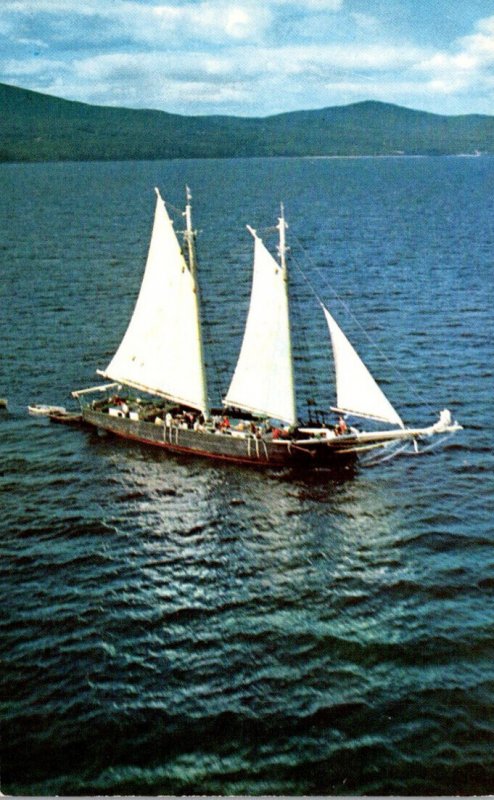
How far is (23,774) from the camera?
97.8ft

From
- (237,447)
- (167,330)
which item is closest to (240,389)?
(237,447)

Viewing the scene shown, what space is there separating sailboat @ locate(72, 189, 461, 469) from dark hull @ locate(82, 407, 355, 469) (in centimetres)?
8

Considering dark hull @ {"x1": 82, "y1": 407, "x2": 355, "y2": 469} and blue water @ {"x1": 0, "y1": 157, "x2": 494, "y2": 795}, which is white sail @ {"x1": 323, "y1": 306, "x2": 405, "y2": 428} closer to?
dark hull @ {"x1": 82, "y1": 407, "x2": 355, "y2": 469}

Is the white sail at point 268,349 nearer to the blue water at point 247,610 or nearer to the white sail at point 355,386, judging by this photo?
the white sail at point 355,386

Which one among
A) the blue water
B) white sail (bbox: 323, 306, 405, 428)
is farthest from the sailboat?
the blue water

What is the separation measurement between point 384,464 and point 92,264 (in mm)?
79183

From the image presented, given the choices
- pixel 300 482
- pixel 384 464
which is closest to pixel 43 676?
pixel 300 482

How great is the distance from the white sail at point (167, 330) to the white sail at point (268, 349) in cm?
408

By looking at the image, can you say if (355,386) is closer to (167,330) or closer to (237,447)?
(237,447)

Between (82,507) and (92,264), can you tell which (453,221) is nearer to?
(92,264)

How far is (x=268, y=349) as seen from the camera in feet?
192

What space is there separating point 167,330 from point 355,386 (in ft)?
53.6

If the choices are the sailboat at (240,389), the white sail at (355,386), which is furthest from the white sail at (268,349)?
the white sail at (355,386)

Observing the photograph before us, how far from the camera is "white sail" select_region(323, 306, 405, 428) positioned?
5447cm
